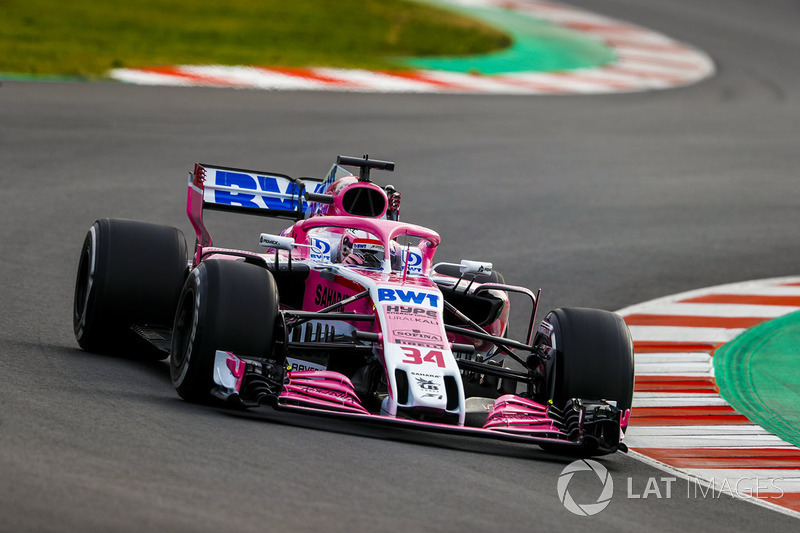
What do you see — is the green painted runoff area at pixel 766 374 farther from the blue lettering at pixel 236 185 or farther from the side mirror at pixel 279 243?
the blue lettering at pixel 236 185

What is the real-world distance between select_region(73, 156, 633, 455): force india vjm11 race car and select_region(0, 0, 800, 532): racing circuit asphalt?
20 centimetres

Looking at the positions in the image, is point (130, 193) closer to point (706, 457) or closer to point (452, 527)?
point (706, 457)

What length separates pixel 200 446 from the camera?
18.8ft

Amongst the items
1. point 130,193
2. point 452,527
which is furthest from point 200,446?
point 130,193

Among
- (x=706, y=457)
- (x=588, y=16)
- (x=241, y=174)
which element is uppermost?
(x=588, y=16)

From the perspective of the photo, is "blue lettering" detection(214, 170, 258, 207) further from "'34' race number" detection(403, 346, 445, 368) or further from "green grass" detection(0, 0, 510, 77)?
"green grass" detection(0, 0, 510, 77)

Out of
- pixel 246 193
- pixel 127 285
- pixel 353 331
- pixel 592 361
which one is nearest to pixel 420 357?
pixel 353 331

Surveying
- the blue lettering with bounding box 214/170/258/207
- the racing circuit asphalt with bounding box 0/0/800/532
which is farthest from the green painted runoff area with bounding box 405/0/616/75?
the blue lettering with bounding box 214/170/258/207

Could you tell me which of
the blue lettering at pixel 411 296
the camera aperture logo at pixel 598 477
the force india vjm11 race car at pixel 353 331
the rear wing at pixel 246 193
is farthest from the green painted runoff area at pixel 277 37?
the camera aperture logo at pixel 598 477

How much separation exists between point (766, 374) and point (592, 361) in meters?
2.70

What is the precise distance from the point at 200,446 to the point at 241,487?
62 centimetres

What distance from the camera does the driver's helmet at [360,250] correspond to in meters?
8.00

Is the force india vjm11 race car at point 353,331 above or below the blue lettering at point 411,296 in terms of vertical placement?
below

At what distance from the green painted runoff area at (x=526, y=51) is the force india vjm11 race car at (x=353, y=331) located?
13615 mm
